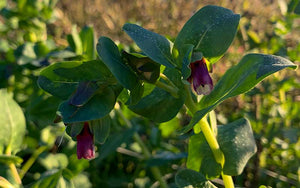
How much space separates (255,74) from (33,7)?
139 centimetres

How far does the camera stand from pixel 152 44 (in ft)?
2.26

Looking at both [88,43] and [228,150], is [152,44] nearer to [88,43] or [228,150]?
[228,150]

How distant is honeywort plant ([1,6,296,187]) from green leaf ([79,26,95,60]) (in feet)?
1.25

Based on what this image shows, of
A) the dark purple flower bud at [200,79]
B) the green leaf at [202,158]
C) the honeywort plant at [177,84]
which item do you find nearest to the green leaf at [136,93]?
the honeywort plant at [177,84]

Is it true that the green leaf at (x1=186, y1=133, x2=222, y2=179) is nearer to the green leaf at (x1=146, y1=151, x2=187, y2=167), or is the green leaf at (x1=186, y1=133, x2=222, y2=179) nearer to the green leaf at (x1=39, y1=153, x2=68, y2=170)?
the green leaf at (x1=146, y1=151, x2=187, y2=167)

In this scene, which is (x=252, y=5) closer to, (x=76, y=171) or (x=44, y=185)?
(x=76, y=171)

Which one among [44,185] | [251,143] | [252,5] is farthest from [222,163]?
[252,5]

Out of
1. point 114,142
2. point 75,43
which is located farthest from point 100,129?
point 75,43

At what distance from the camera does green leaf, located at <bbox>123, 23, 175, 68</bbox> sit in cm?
67

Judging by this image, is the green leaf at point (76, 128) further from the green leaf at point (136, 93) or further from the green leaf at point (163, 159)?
the green leaf at point (163, 159)

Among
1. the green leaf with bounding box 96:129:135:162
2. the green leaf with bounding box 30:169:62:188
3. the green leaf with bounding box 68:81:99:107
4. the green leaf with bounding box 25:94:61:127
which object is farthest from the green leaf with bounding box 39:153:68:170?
the green leaf with bounding box 68:81:99:107

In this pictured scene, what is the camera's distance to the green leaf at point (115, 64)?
65 centimetres

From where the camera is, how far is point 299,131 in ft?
4.75

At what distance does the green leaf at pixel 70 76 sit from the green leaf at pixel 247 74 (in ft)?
0.63
